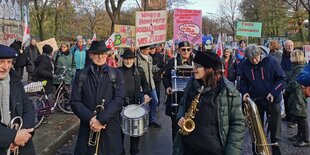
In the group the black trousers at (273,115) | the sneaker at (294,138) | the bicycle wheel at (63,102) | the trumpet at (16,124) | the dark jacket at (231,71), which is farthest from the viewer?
the dark jacket at (231,71)

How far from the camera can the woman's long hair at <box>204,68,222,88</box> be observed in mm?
3236

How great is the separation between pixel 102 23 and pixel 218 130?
175ft

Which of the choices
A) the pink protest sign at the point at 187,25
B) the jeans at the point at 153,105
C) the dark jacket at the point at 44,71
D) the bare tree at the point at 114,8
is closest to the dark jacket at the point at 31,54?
the dark jacket at the point at 44,71

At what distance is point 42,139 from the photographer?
6.56 m

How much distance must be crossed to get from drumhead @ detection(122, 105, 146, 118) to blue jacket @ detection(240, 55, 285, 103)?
1.72 metres

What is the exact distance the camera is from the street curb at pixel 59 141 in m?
5.98

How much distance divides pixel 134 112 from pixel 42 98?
3.55 meters

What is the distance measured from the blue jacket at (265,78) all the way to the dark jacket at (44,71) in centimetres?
497

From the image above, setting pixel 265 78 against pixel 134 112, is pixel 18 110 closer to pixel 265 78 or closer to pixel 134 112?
pixel 134 112

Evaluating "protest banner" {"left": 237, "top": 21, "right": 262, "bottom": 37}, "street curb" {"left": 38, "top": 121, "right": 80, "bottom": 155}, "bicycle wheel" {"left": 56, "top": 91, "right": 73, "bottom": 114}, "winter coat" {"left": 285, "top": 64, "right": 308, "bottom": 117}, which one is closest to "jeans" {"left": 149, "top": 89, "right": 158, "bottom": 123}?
"street curb" {"left": 38, "top": 121, "right": 80, "bottom": 155}

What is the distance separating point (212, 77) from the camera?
3.25 metres

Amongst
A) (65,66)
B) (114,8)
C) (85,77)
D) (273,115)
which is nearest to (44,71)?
(65,66)

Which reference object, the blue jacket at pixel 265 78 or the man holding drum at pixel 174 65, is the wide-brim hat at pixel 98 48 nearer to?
the man holding drum at pixel 174 65

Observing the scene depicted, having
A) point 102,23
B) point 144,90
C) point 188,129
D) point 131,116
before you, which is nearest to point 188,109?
point 188,129
